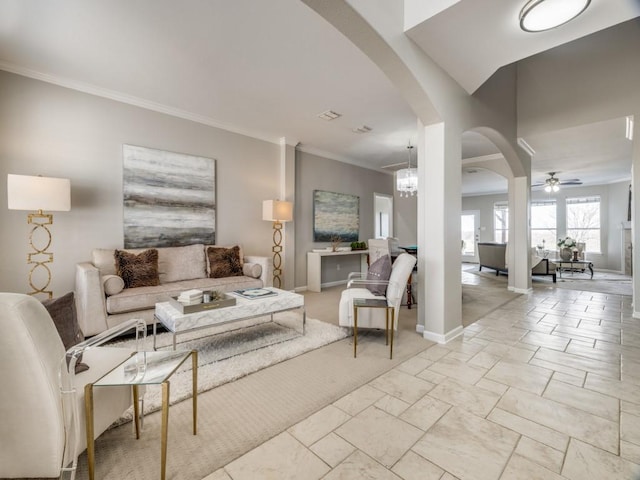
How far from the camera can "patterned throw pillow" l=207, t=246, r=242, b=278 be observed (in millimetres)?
4086

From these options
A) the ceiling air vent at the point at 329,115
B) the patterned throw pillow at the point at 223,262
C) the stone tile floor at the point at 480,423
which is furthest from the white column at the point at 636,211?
the patterned throw pillow at the point at 223,262

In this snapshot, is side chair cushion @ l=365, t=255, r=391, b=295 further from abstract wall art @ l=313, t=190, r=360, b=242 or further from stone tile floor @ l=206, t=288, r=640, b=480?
abstract wall art @ l=313, t=190, r=360, b=242

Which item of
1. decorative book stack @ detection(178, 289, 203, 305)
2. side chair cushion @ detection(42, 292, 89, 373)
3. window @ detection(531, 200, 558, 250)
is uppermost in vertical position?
window @ detection(531, 200, 558, 250)

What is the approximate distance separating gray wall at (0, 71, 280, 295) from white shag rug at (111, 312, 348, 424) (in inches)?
55.6

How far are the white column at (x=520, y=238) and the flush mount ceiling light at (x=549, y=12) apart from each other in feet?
12.9

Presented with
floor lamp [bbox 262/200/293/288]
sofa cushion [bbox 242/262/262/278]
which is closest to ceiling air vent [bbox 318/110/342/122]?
floor lamp [bbox 262/200/293/288]

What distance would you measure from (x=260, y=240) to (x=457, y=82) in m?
3.70

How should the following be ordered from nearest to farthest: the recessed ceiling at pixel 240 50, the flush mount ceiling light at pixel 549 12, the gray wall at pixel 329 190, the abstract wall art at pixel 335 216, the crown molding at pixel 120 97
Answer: the flush mount ceiling light at pixel 549 12 → the recessed ceiling at pixel 240 50 → the crown molding at pixel 120 97 → the gray wall at pixel 329 190 → the abstract wall art at pixel 335 216

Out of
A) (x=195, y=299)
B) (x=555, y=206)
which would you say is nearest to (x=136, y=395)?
(x=195, y=299)

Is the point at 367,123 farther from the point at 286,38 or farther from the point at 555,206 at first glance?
the point at 555,206

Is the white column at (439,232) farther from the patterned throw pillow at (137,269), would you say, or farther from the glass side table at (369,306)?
the patterned throw pillow at (137,269)

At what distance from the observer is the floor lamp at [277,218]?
15.8 feet

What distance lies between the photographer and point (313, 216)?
241 inches

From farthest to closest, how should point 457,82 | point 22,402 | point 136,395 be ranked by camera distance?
point 457,82
point 136,395
point 22,402
